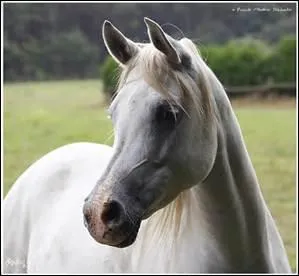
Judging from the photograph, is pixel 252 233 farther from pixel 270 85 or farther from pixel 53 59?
pixel 270 85

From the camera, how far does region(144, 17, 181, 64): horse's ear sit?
3.90 feet

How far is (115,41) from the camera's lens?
131cm

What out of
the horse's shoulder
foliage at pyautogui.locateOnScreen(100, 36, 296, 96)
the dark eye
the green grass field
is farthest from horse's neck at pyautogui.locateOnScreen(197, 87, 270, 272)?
foliage at pyautogui.locateOnScreen(100, 36, 296, 96)

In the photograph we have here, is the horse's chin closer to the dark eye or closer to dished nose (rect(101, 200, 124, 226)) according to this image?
dished nose (rect(101, 200, 124, 226))

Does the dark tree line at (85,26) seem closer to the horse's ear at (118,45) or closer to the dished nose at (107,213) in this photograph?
the horse's ear at (118,45)

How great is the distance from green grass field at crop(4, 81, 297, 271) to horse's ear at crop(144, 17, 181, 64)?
1.16 metres

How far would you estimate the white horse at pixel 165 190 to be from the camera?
4.03ft

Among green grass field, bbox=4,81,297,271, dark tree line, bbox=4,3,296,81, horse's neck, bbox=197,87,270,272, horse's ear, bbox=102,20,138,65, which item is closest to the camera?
horse's ear, bbox=102,20,138,65

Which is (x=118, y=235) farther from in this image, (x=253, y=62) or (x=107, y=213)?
(x=253, y=62)

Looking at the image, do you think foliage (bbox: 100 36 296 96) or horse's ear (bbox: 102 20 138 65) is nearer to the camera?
horse's ear (bbox: 102 20 138 65)

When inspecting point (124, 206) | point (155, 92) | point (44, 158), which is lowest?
point (44, 158)

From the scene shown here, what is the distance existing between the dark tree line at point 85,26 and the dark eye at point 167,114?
863 mm

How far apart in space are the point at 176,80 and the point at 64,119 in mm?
2127

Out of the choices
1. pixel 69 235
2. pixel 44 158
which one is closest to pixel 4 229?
pixel 44 158
